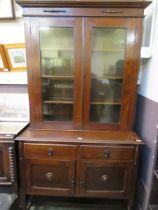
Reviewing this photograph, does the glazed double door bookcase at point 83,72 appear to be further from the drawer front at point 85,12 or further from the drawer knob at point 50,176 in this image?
the drawer knob at point 50,176

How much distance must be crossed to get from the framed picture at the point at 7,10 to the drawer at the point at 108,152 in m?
1.49

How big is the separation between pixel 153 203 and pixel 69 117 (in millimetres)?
970

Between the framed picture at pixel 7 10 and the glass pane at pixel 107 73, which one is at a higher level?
the framed picture at pixel 7 10

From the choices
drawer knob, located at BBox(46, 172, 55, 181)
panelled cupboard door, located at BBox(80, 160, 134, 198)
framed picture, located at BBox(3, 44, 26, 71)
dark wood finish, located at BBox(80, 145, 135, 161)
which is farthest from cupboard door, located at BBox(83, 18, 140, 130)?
framed picture, located at BBox(3, 44, 26, 71)

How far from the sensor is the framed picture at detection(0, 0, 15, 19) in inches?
68.2

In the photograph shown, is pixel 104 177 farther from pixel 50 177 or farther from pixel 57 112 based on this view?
pixel 57 112

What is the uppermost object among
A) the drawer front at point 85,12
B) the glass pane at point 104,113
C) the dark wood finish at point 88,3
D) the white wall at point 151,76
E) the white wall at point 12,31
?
the dark wood finish at point 88,3

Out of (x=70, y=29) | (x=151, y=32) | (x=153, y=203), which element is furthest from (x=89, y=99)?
(x=153, y=203)

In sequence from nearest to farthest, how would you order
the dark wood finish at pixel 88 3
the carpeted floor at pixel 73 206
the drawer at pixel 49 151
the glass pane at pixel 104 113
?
the dark wood finish at pixel 88 3 → the drawer at pixel 49 151 → the glass pane at pixel 104 113 → the carpeted floor at pixel 73 206

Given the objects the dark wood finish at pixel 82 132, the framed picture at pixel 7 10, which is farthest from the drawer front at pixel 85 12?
the framed picture at pixel 7 10

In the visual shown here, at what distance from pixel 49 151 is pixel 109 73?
35.4 inches

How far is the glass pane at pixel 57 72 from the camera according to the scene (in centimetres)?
156

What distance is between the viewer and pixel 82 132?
5.45 feet

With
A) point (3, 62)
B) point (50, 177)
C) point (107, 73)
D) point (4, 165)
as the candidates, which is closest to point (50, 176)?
point (50, 177)
